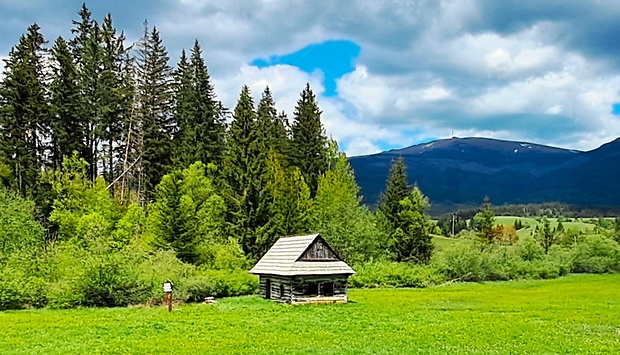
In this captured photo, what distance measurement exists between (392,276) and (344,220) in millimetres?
8393

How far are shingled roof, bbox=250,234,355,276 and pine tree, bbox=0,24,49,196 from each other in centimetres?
2573

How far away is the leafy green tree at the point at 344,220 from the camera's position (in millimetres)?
61406

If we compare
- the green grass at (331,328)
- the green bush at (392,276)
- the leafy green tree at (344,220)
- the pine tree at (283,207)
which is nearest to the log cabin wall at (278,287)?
the green grass at (331,328)

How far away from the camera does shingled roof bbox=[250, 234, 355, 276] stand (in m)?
38.6

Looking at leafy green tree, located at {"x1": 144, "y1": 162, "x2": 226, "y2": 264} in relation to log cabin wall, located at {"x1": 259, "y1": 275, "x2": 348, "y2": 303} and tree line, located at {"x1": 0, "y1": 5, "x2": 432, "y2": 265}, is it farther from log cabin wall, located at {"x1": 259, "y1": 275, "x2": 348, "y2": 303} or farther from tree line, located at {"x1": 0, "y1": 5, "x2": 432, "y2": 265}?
log cabin wall, located at {"x1": 259, "y1": 275, "x2": 348, "y2": 303}

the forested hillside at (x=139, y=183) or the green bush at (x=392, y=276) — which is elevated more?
the forested hillside at (x=139, y=183)

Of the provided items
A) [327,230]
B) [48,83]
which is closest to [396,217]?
[327,230]

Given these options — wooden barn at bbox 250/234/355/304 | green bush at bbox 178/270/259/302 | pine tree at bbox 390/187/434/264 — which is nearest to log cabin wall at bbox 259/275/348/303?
wooden barn at bbox 250/234/355/304

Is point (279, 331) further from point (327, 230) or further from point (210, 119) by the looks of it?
point (210, 119)

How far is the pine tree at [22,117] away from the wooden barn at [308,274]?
88.0 feet

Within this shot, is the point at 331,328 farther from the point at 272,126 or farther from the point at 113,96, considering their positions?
the point at 272,126

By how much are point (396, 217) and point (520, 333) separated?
46076 millimetres

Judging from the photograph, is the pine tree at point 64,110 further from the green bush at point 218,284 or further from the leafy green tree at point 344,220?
the leafy green tree at point 344,220

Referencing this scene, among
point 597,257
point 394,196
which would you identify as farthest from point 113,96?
point 597,257
